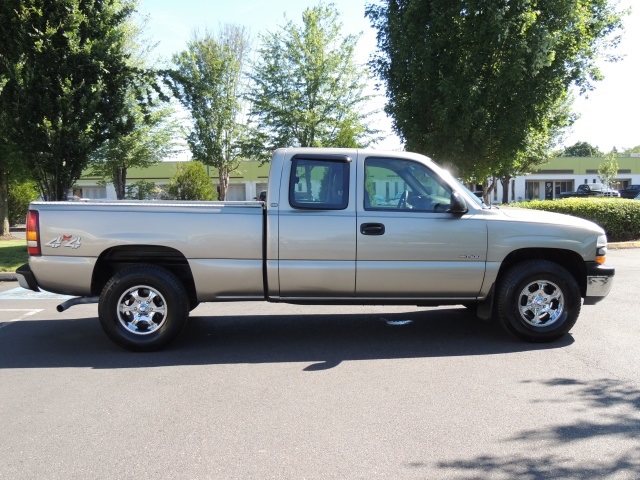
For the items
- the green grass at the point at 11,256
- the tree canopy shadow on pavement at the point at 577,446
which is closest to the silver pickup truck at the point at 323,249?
the tree canopy shadow on pavement at the point at 577,446

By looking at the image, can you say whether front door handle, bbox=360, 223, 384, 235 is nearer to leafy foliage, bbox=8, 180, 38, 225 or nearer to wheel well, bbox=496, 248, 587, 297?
wheel well, bbox=496, 248, 587, 297

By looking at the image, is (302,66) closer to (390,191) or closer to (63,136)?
(63,136)

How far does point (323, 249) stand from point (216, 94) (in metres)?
27.3

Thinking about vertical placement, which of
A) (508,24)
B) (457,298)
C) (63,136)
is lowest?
(457,298)

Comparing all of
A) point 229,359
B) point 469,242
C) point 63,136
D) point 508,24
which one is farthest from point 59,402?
point 508,24

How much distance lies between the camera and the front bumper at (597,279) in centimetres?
578

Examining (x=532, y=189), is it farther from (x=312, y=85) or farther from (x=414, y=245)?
(x=414, y=245)

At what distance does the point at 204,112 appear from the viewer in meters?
30.2

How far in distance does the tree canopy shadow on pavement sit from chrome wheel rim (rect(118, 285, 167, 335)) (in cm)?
331

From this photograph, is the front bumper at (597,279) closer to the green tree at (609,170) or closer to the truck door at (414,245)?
the truck door at (414,245)

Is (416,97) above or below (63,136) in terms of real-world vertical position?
above

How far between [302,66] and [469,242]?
21.8 metres

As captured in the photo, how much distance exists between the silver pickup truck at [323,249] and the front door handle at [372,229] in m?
0.01

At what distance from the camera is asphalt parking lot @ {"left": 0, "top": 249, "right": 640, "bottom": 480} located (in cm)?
325
